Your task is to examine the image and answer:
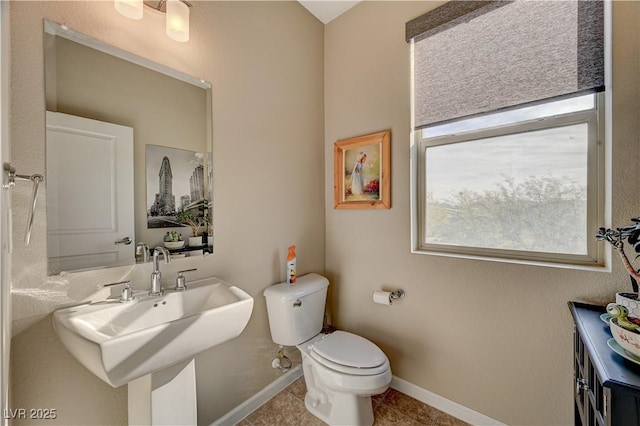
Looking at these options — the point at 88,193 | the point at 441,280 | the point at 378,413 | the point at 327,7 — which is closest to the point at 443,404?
the point at 378,413

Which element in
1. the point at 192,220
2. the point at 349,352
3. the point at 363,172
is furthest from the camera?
the point at 363,172

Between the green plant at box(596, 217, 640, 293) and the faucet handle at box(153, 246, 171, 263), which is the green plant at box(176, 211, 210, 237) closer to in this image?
the faucet handle at box(153, 246, 171, 263)

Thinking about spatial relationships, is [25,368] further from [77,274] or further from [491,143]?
[491,143]

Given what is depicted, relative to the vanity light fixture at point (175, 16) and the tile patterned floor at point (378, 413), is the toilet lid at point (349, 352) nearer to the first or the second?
the tile patterned floor at point (378, 413)

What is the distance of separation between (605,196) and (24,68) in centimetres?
230

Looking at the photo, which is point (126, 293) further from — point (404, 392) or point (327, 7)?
point (327, 7)

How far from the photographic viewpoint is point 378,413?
62.5 inches

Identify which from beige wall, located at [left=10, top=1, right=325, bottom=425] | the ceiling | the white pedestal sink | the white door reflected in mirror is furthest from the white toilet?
the ceiling

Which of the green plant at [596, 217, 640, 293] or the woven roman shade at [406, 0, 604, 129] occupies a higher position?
the woven roman shade at [406, 0, 604, 129]

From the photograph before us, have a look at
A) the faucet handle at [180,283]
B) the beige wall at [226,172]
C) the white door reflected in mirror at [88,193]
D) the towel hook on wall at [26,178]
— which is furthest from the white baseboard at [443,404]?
the towel hook on wall at [26,178]

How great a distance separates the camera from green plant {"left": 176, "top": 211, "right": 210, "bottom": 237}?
1.32 m

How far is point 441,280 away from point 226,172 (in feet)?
4.50

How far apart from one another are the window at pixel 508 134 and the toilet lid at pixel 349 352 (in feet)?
2.19

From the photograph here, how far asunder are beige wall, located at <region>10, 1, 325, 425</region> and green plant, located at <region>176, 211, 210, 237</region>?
0.07 m
